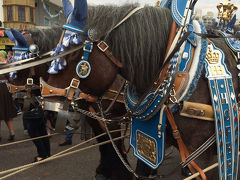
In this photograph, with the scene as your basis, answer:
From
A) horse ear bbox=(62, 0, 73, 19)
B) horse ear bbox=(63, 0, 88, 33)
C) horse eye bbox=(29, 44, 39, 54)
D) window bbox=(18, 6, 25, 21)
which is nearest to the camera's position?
horse ear bbox=(63, 0, 88, 33)

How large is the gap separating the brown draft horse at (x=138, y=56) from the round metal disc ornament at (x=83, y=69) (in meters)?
0.03

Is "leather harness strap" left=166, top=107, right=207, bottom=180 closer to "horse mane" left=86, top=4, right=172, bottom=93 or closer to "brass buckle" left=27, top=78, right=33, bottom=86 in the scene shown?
"horse mane" left=86, top=4, right=172, bottom=93

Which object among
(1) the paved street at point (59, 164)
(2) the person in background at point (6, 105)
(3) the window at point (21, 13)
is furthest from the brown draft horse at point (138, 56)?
(3) the window at point (21, 13)

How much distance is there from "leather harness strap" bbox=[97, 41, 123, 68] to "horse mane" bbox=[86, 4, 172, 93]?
26 mm

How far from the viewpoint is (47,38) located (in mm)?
2896

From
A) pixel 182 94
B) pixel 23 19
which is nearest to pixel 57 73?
pixel 182 94

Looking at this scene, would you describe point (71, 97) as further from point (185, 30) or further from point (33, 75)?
point (33, 75)

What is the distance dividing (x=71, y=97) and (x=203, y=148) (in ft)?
2.85

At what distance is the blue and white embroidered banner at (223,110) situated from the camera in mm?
1335

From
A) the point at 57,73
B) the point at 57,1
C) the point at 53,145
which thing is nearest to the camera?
the point at 57,73

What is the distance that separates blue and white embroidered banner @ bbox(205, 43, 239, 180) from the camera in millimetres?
1335

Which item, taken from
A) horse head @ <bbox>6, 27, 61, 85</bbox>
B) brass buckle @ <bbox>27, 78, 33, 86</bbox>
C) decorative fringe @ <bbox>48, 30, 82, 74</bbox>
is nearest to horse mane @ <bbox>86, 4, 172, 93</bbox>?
decorative fringe @ <bbox>48, 30, 82, 74</bbox>

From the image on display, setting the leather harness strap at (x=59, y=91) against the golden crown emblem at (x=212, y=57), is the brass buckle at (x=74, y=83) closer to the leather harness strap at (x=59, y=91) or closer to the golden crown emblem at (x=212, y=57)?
the leather harness strap at (x=59, y=91)

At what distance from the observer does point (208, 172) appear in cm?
148
